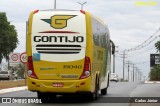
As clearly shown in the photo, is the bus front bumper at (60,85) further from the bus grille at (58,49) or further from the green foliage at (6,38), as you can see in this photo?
the green foliage at (6,38)

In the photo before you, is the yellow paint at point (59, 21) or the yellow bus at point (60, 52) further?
the yellow paint at point (59, 21)

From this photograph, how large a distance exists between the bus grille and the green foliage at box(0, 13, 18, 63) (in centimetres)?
8000

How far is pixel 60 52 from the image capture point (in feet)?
71.3

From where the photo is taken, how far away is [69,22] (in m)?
21.8

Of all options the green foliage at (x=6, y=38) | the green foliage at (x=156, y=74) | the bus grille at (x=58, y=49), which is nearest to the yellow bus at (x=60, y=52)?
the bus grille at (x=58, y=49)

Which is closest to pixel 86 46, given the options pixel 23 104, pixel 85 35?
pixel 85 35

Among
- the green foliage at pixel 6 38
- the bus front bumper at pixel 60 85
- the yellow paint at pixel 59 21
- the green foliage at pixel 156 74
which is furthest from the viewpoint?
the green foliage at pixel 156 74

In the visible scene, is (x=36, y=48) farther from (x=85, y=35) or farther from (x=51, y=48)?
(x=85, y=35)

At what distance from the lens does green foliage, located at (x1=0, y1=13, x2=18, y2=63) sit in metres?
102

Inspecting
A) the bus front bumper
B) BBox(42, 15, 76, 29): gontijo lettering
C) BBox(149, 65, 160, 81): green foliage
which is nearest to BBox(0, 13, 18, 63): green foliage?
BBox(149, 65, 160, 81): green foliage

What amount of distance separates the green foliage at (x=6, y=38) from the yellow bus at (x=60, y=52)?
3147 inches

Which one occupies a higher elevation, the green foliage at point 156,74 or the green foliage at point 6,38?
the green foliage at point 6,38

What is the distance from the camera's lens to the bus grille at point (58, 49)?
2169cm

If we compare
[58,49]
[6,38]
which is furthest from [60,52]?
[6,38]
